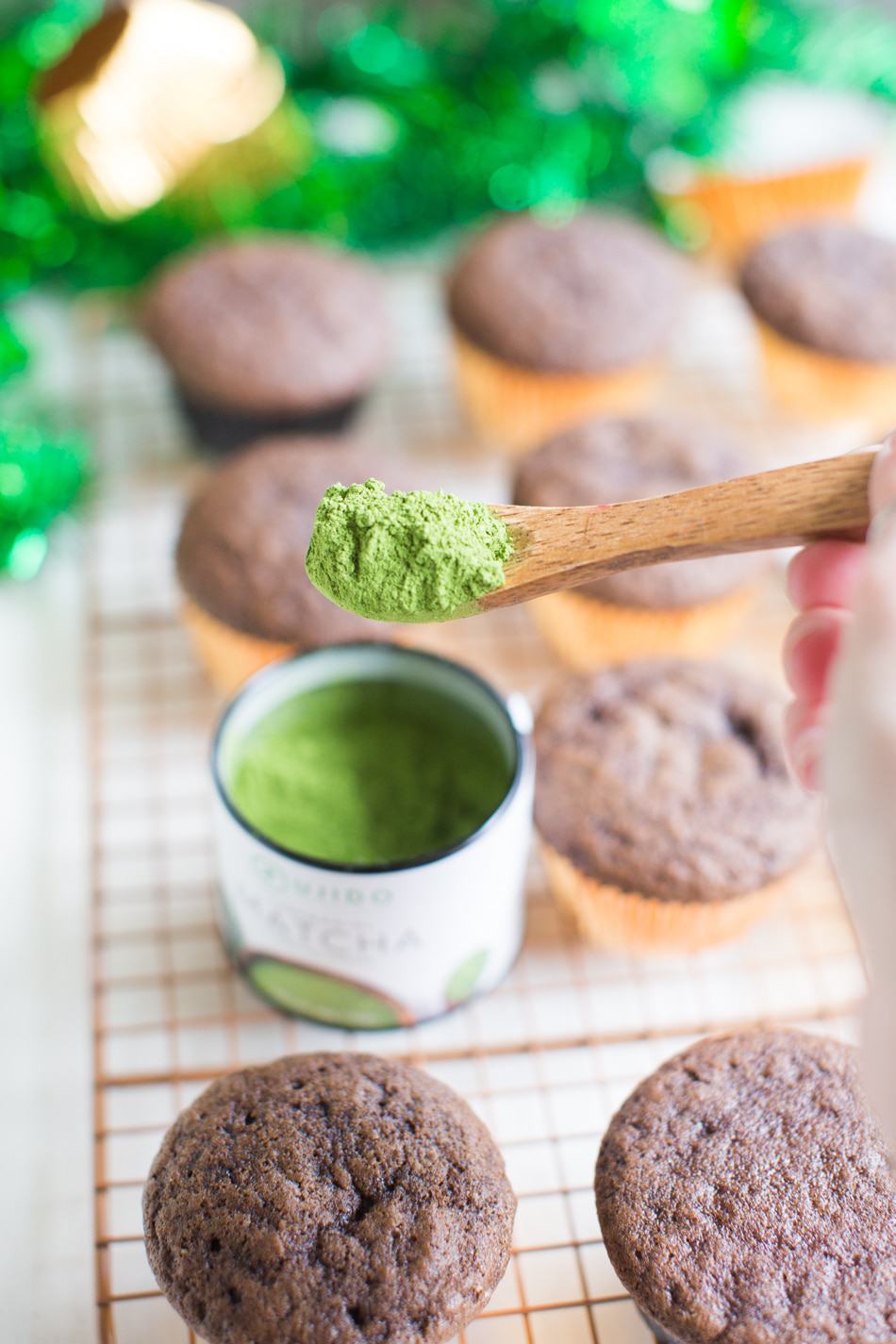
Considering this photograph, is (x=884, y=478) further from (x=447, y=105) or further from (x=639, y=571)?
(x=447, y=105)

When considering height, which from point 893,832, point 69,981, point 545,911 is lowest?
point 545,911

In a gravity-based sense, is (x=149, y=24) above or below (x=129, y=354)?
above

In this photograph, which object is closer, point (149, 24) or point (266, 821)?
point (266, 821)

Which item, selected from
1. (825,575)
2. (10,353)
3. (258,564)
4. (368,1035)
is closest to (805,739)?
(825,575)

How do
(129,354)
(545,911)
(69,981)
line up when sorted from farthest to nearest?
1. (129,354)
2. (545,911)
3. (69,981)

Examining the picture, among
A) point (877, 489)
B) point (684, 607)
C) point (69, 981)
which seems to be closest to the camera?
point (877, 489)

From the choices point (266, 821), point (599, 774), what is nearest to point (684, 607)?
point (599, 774)

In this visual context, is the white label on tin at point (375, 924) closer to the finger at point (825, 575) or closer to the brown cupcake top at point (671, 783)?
the brown cupcake top at point (671, 783)

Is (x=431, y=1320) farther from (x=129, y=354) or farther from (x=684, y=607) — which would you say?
(x=129, y=354)
